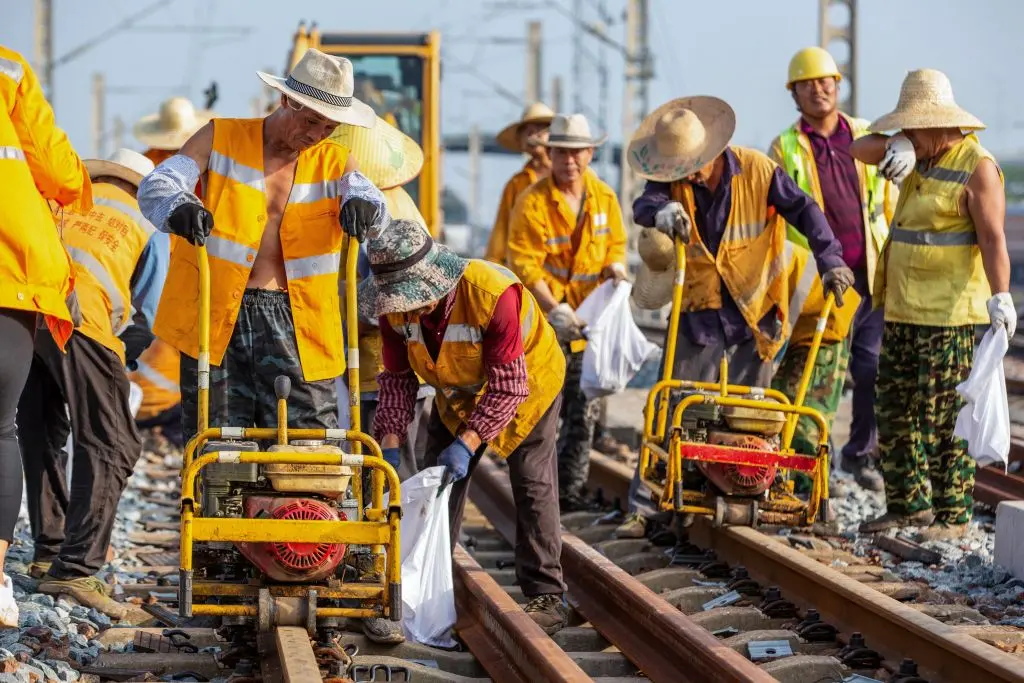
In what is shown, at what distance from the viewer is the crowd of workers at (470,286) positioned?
18.8 ft

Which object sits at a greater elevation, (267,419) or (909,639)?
(267,419)

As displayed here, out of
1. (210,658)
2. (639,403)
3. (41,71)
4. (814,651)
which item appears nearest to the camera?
(210,658)

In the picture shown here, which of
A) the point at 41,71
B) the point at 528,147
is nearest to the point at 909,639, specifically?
the point at 528,147

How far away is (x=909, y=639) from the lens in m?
5.93

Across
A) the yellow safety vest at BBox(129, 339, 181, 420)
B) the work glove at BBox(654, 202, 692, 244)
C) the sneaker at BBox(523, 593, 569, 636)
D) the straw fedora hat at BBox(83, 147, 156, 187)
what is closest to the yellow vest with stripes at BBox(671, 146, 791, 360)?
the work glove at BBox(654, 202, 692, 244)

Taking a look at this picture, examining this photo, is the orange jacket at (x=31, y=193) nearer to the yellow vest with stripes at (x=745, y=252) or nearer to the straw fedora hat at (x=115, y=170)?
the straw fedora hat at (x=115, y=170)

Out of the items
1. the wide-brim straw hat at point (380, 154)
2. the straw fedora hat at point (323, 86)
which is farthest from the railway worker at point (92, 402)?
the straw fedora hat at point (323, 86)

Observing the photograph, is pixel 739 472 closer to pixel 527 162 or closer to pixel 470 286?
pixel 470 286

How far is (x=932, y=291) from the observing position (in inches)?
315

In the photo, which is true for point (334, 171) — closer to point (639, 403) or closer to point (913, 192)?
point (913, 192)

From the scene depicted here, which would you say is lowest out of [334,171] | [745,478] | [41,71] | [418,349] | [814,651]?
[814,651]

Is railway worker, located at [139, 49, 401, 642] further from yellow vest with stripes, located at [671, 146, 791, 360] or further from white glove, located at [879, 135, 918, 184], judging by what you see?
white glove, located at [879, 135, 918, 184]

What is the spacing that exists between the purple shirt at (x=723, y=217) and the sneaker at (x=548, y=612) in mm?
2416

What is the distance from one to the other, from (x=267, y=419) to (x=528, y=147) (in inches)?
239
